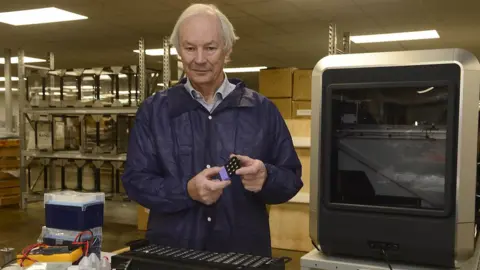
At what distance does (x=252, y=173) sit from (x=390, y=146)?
0.40 meters

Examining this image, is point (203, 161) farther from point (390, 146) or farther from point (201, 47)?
point (390, 146)

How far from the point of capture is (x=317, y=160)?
53.5 inches

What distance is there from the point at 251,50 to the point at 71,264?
23.5 ft

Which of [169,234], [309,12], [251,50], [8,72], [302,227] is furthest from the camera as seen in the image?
[251,50]

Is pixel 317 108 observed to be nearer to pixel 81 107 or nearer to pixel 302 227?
pixel 302 227

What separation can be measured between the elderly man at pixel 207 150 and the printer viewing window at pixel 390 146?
0.49ft

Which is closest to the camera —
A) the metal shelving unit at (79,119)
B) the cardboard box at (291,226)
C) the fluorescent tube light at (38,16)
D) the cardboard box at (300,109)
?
the cardboard box at (291,226)

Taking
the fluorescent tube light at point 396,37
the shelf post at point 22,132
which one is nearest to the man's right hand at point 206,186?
the fluorescent tube light at point 396,37

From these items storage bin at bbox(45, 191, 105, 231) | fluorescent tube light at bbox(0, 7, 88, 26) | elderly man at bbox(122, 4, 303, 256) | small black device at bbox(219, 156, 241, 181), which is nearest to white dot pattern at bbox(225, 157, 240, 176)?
small black device at bbox(219, 156, 241, 181)

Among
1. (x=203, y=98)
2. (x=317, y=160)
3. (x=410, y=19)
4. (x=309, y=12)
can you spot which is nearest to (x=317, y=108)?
(x=317, y=160)

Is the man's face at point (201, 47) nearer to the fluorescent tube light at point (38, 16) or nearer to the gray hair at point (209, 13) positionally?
the gray hair at point (209, 13)

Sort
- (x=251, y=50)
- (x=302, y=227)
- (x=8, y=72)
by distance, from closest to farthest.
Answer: (x=302, y=227) → (x=8, y=72) → (x=251, y=50)

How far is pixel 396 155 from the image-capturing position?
1287mm

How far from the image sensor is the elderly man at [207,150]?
1.29m
